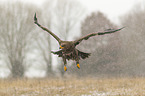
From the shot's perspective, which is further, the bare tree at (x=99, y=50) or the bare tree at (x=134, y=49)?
the bare tree at (x=134, y=49)

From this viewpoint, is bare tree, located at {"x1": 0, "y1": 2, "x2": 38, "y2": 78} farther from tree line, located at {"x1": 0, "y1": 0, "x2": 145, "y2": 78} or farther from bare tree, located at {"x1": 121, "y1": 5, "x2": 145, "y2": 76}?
bare tree, located at {"x1": 121, "y1": 5, "x2": 145, "y2": 76}

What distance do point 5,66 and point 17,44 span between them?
263 cm

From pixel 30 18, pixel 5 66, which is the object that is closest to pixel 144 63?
pixel 30 18

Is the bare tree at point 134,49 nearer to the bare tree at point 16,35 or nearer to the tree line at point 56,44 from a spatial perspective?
the tree line at point 56,44

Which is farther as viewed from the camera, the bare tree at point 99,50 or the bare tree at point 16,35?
the bare tree at point 16,35

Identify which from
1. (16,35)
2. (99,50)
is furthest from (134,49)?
(16,35)

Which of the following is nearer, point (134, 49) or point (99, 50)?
point (99, 50)

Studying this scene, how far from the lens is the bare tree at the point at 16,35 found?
22047 millimetres

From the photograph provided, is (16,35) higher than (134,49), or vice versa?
(16,35)

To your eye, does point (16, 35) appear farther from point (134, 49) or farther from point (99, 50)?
point (134, 49)

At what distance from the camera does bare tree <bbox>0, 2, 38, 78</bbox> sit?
22047mm

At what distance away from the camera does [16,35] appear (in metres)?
22.9

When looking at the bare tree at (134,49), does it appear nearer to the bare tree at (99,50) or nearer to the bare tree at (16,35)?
the bare tree at (99,50)

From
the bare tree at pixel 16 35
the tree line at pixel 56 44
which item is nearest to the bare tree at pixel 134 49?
the tree line at pixel 56 44
